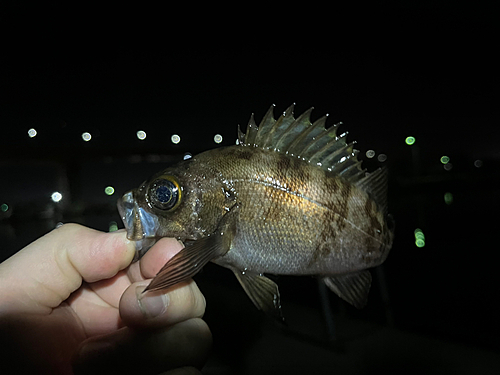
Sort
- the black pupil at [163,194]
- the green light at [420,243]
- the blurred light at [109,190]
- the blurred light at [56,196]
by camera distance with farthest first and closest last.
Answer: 1. the blurred light at [109,190]
2. the blurred light at [56,196]
3. the green light at [420,243]
4. the black pupil at [163,194]

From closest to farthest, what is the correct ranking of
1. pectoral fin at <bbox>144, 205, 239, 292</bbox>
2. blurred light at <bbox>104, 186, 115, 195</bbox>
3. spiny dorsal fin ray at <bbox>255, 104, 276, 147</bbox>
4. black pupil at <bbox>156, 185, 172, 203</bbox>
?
pectoral fin at <bbox>144, 205, 239, 292</bbox>
black pupil at <bbox>156, 185, 172, 203</bbox>
spiny dorsal fin ray at <bbox>255, 104, 276, 147</bbox>
blurred light at <bbox>104, 186, 115, 195</bbox>

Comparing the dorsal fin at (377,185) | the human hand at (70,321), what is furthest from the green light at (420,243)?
the human hand at (70,321)

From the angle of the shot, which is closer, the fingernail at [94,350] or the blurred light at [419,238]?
the fingernail at [94,350]

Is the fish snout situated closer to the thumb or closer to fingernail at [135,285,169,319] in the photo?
the thumb

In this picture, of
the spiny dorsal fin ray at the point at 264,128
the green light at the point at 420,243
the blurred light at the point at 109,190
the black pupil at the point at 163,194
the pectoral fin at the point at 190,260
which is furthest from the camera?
the blurred light at the point at 109,190

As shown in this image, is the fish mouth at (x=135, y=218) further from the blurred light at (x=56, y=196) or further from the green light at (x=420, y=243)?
the blurred light at (x=56, y=196)

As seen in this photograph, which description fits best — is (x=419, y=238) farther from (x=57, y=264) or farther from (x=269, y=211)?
(x=57, y=264)

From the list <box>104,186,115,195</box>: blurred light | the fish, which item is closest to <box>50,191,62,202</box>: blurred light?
<box>104,186,115,195</box>: blurred light
